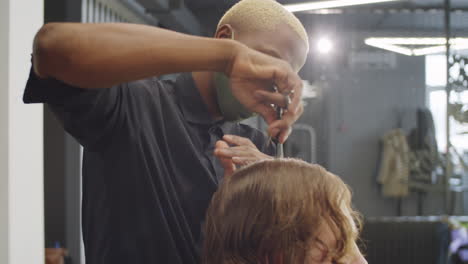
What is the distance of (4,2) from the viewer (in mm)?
2189

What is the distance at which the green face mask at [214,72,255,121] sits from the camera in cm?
104

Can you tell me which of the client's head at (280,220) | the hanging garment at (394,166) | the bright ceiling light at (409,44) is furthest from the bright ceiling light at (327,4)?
the client's head at (280,220)

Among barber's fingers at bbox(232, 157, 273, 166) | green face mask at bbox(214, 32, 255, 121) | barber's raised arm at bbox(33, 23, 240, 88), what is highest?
barber's raised arm at bbox(33, 23, 240, 88)

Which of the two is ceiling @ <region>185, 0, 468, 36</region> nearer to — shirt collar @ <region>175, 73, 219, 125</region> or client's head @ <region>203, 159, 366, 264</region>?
shirt collar @ <region>175, 73, 219, 125</region>

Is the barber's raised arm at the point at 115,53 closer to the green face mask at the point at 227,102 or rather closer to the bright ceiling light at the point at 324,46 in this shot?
the green face mask at the point at 227,102

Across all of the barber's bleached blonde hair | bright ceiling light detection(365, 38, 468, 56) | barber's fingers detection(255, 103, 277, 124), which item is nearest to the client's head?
barber's fingers detection(255, 103, 277, 124)

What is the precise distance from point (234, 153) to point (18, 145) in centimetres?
171

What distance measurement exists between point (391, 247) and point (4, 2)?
3.13 meters

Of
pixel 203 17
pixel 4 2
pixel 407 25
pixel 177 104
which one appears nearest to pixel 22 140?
pixel 4 2

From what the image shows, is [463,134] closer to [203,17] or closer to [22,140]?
[203,17]

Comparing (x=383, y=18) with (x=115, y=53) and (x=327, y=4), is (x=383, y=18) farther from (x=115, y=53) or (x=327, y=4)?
(x=115, y=53)

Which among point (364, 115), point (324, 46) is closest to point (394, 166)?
point (364, 115)

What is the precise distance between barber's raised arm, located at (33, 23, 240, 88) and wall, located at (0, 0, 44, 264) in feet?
5.63

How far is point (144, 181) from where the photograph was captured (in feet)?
3.25
